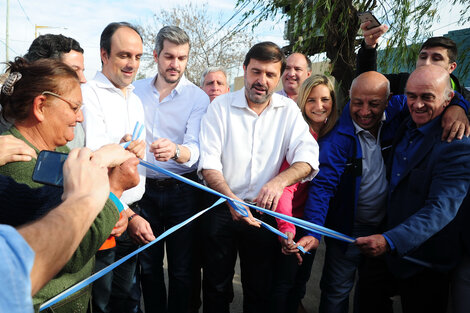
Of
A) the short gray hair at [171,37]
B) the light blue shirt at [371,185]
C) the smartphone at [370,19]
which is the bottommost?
the light blue shirt at [371,185]

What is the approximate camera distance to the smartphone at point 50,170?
4.21ft

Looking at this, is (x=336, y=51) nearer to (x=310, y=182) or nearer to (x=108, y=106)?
(x=310, y=182)

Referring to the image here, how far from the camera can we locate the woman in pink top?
106 inches

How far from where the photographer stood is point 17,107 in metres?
1.67

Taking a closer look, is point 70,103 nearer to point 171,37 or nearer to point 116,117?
point 116,117

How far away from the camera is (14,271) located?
0.70 m

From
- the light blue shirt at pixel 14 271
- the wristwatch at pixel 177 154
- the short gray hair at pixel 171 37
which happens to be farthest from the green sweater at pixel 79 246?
the short gray hair at pixel 171 37

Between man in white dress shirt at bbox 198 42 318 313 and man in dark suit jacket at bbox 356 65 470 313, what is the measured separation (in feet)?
2.18

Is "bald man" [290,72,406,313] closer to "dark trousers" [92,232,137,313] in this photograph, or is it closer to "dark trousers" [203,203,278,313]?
"dark trousers" [203,203,278,313]

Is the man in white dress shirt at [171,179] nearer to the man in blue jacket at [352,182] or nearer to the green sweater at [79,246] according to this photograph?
the man in blue jacket at [352,182]

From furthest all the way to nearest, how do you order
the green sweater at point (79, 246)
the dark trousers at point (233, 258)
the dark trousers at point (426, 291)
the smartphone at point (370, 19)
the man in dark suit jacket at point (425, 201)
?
the smartphone at point (370, 19), the dark trousers at point (233, 258), the dark trousers at point (426, 291), the man in dark suit jacket at point (425, 201), the green sweater at point (79, 246)

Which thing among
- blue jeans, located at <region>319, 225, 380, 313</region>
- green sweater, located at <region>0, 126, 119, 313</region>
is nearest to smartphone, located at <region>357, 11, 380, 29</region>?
blue jeans, located at <region>319, 225, 380, 313</region>

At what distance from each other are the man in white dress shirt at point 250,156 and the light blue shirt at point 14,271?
1.97 m

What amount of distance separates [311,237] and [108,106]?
1883mm
